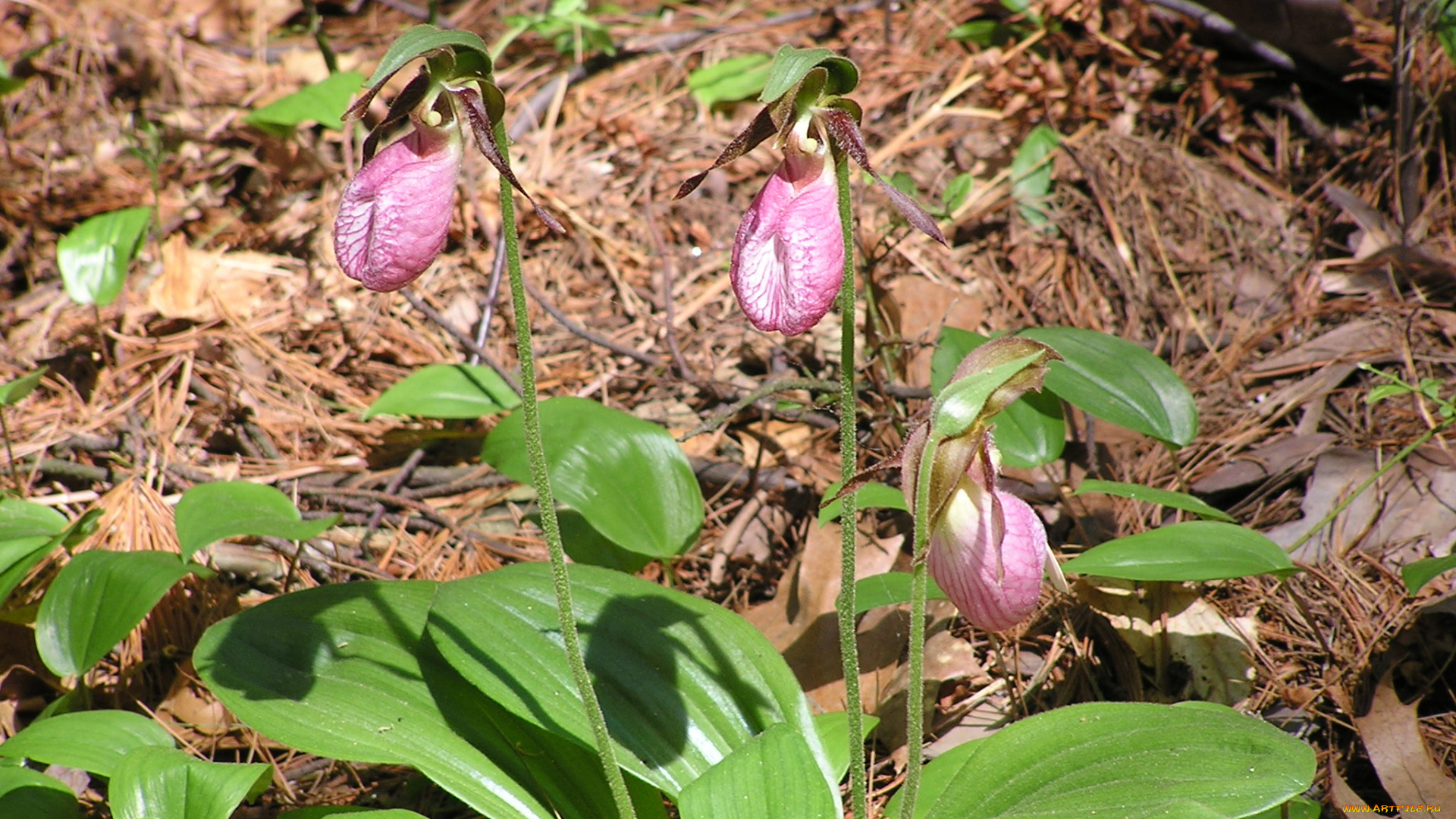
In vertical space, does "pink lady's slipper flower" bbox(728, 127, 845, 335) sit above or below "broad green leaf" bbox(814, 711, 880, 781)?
above

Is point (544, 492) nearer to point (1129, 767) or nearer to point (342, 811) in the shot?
point (342, 811)

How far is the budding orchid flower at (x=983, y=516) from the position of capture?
128 cm

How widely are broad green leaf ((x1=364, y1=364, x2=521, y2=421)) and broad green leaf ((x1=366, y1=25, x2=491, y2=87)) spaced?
5.15 ft

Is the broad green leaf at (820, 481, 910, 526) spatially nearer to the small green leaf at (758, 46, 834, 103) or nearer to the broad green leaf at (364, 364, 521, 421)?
the small green leaf at (758, 46, 834, 103)

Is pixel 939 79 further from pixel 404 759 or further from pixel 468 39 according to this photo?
pixel 404 759

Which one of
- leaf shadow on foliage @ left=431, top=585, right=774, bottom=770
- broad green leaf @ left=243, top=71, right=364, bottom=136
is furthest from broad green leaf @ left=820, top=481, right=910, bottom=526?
broad green leaf @ left=243, top=71, right=364, bottom=136

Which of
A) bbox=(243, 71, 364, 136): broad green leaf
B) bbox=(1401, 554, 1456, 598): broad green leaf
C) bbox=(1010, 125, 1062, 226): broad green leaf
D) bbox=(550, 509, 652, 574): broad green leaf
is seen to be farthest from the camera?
bbox=(243, 71, 364, 136): broad green leaf

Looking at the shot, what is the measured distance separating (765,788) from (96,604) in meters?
1.53

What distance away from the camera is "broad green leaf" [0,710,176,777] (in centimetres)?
182

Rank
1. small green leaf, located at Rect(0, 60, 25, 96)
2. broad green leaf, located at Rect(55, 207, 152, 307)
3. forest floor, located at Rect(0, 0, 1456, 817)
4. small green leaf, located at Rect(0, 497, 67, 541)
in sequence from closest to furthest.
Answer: forest floor, located at Rect(0, 0, 1456, 817) < small green leaf, located at Rect(0, 497, 67, 541) < broad green leaf, located at Rect(55, 207, 152, 307) < small green leaf, located at Rect(0, 60, 25, 96)

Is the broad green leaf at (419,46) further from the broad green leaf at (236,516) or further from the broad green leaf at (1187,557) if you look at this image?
the broad green leaf at (1187,557)

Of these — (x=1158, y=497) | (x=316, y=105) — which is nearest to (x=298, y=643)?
(x=1158, y=497)

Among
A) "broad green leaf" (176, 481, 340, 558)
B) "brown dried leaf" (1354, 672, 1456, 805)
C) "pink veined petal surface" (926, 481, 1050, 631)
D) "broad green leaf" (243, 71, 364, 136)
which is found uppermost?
"broad green leaf" (243, 71, 364, 136)

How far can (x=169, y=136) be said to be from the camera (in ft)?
13.3
